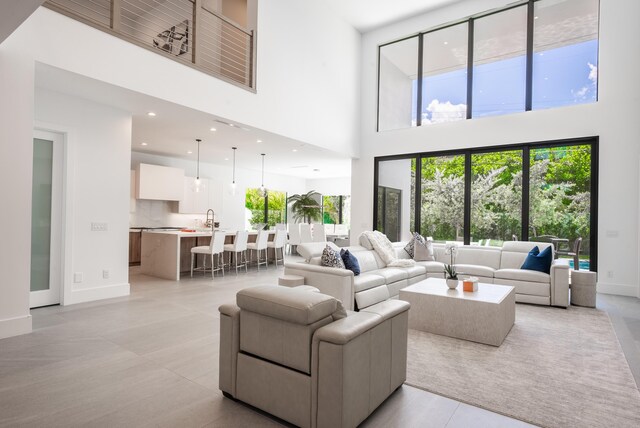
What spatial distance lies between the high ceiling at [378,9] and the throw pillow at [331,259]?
225 inches

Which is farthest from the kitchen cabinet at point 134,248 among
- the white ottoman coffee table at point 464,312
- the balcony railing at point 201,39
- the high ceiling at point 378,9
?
the white ottoman coffee table at point 464,312

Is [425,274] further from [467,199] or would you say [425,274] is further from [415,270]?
[467,199]

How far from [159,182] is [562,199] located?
28.2 feet

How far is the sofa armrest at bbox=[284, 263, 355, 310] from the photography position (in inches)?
164

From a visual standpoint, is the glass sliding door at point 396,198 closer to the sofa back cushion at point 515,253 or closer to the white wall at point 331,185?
the sofa back cushion at point 515,253

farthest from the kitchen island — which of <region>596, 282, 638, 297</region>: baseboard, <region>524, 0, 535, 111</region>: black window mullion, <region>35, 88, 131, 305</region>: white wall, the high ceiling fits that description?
<region>596, 282, 638, 297</region>: baseboard

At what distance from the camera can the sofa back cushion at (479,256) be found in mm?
6050

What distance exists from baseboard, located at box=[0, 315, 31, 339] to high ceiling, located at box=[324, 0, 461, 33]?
7.44 meters

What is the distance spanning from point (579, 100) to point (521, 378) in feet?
18.9

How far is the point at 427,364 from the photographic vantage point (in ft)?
9.57

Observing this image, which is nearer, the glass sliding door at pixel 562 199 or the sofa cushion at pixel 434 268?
the sofa cushion at pixel 434 268

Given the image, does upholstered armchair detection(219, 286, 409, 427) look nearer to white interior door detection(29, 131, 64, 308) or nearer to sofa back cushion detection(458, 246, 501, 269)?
white interior door detection(29, 131, 64, 308)

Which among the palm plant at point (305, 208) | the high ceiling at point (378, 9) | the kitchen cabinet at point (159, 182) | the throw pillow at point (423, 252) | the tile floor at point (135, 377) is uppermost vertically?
the high ceiling at point (378, 9)

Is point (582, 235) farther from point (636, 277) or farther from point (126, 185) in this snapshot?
point (126, 185)
